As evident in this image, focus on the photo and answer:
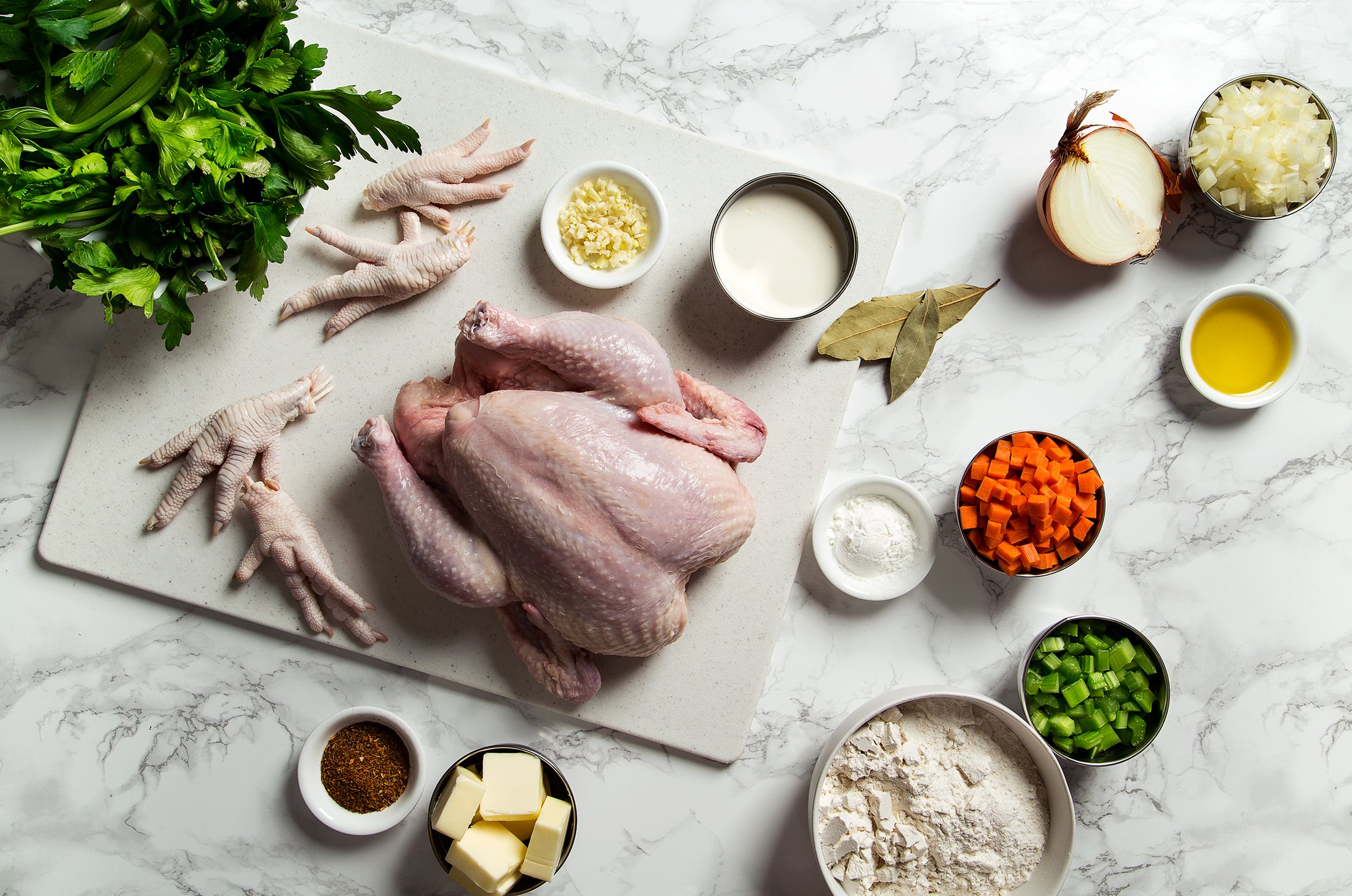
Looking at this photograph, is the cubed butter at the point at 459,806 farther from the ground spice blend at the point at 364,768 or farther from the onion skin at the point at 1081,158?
the onion skin at the point at 1081,158

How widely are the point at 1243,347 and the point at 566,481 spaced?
1775 millimetres

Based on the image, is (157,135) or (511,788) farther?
(511,788)

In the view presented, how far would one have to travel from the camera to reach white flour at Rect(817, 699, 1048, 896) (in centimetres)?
194

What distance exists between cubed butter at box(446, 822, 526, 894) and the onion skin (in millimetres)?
1964

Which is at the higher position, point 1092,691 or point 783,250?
point 783,250

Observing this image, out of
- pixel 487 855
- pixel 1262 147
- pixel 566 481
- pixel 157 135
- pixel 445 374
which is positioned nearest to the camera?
pixel 157 135

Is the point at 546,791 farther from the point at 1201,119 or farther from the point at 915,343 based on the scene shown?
the point at 1201,119

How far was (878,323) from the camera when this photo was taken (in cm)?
211

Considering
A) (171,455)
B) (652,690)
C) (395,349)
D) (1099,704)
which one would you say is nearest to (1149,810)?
(1099,704)

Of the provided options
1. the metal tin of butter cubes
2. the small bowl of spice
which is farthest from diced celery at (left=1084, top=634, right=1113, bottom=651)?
the small bowl of spice

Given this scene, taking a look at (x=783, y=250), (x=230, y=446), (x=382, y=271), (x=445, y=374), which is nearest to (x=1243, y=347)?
(x=783, y=250)

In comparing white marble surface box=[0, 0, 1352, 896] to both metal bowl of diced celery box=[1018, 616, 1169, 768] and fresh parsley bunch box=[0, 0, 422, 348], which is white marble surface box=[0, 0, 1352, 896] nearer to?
metal bowl of diced celery box=[1018, 616, 1169, 768]

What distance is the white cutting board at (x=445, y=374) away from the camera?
2.07 meters

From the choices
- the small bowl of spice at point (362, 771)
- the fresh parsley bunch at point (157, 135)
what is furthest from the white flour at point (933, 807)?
the fresh parsley bunch at point (157, 135)
